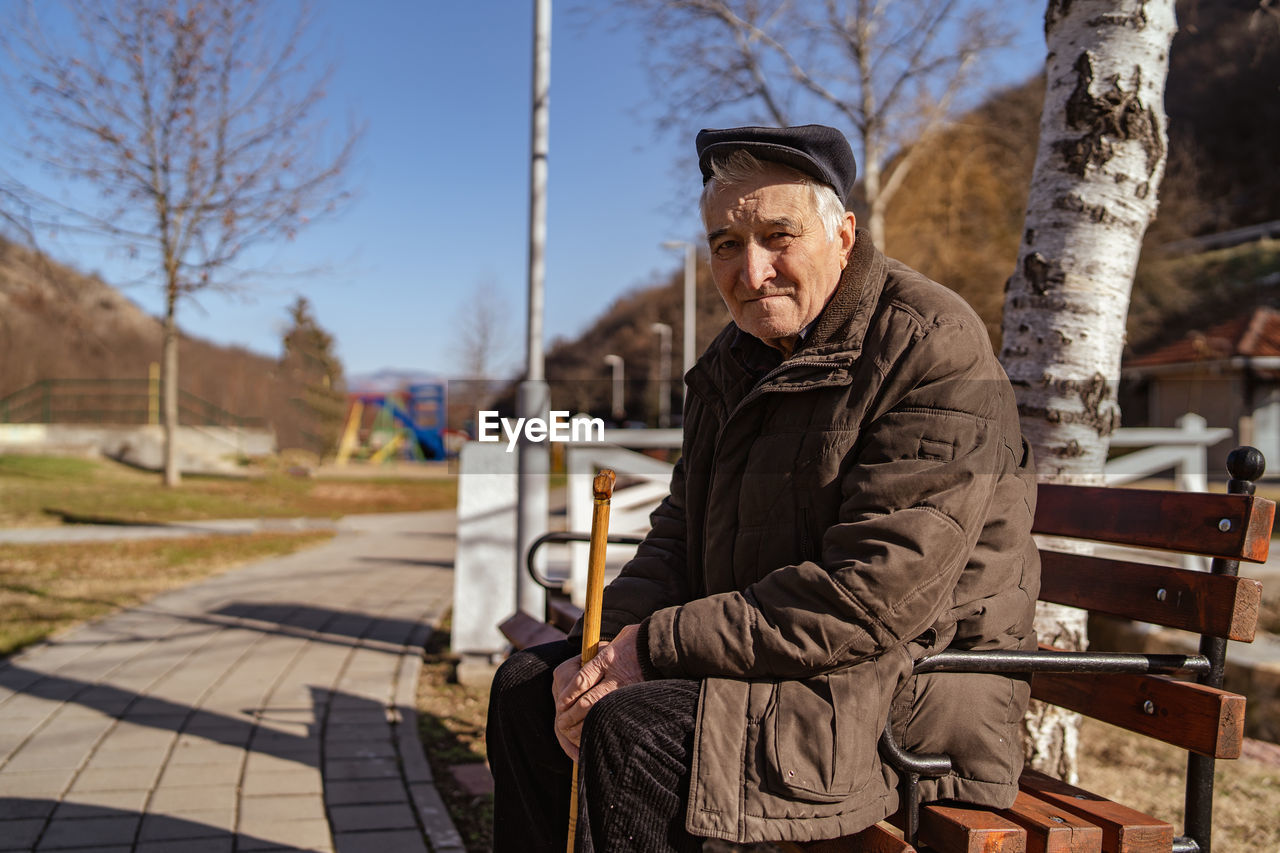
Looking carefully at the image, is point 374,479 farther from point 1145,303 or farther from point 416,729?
point 1145,303

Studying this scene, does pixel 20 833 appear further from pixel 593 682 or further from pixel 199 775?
pixel 593 682

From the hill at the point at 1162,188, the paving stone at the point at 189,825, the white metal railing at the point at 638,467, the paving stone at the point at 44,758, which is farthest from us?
the hill at the point at 1162,188

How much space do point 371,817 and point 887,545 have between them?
7.27 ft

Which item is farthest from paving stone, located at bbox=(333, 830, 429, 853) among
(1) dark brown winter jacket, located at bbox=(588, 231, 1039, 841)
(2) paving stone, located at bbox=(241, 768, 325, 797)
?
(1) dark brown winter jacket, located at bbox=(588, 231, 1039, 841)

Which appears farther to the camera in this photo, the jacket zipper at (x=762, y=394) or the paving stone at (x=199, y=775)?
the paving stone at (x=199, y=775)

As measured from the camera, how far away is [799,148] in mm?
1941

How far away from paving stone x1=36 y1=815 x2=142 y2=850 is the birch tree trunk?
111 inches

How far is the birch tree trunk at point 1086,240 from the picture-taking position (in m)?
3.04

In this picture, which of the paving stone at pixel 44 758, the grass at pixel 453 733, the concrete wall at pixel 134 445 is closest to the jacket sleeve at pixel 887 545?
the grass at pixel 453 733

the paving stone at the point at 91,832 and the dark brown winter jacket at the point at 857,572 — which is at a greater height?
the dark brown winter jacket at the point at 857,572

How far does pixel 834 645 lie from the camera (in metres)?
1.67

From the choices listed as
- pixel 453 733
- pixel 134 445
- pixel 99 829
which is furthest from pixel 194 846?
pixel 134 445

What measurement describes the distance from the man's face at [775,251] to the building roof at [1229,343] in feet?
103

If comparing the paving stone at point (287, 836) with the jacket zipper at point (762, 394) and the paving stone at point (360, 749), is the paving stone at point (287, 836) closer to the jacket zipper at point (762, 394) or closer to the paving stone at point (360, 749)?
the paving stone at point (360, 749)
